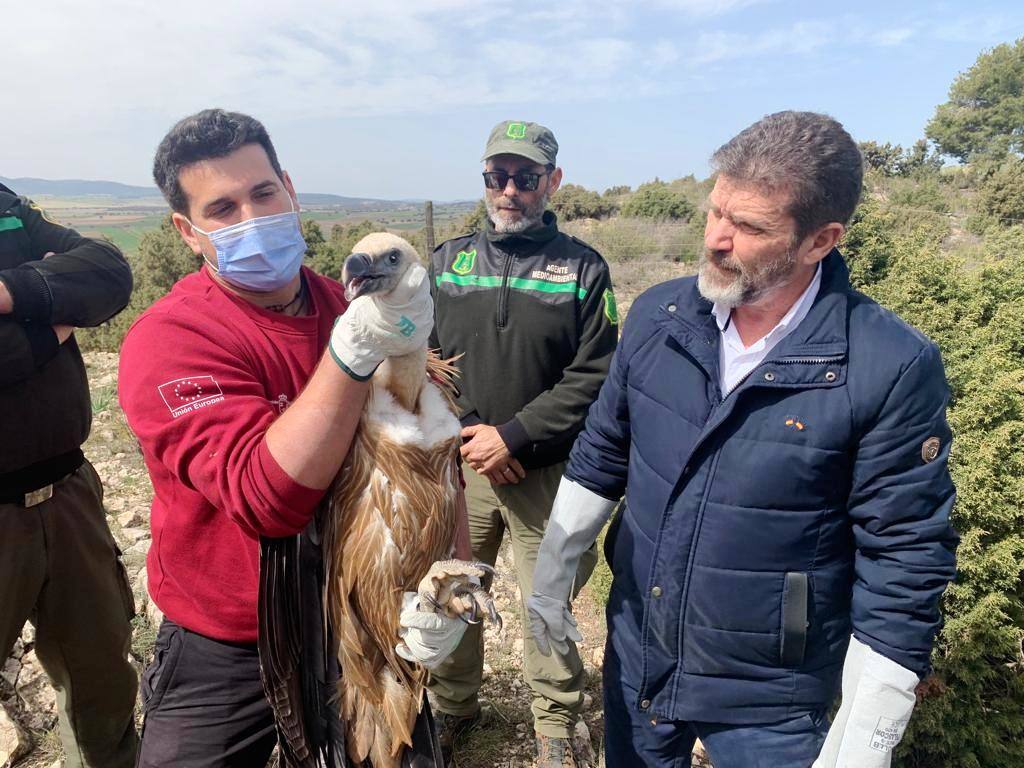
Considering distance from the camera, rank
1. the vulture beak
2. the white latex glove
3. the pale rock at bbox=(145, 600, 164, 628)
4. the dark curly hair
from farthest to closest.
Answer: the pale rock at bbox=(145, 600, 164, 628), the dark curly hair, the white latex glove, the vulture beak

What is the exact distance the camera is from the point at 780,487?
6.10ft

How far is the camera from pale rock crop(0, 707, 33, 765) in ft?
10.7

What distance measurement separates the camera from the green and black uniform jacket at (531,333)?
3.14 m

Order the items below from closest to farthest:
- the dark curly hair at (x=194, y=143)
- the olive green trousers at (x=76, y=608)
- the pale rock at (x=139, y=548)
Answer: the dark curly hair at (x=194, y=143), the olive green trousers at (x=76, y=608), the pale rock at (x=139, y=548)

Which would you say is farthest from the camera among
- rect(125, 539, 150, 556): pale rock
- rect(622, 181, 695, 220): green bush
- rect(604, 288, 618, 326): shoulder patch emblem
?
rect(622, 181, 695, 220): green bush

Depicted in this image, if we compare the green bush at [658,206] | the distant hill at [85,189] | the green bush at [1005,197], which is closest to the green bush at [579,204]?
the green bush at [658,206]

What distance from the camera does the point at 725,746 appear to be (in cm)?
207

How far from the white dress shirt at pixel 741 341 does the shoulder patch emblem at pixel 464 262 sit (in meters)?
1.66

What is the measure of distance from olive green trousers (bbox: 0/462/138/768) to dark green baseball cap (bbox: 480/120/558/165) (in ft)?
8.46

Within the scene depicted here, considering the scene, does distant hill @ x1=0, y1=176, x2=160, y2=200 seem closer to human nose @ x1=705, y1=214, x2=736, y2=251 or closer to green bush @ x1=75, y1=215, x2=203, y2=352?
green bush @ x1=75, y1=215, x2=203, y2=352

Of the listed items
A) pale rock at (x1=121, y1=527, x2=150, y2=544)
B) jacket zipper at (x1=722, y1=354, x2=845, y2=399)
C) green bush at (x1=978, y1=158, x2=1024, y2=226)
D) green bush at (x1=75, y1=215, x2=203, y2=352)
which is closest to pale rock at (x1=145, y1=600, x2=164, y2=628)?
pale rock at (x1=121, y1=527, x2=150, y2=544)

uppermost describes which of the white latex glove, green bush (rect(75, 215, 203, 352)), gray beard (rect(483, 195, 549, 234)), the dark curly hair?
the dark curly hair

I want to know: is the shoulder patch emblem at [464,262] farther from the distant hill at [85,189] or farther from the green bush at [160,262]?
the distant hill at [85,189]

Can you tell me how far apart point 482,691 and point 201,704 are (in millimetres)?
2416
